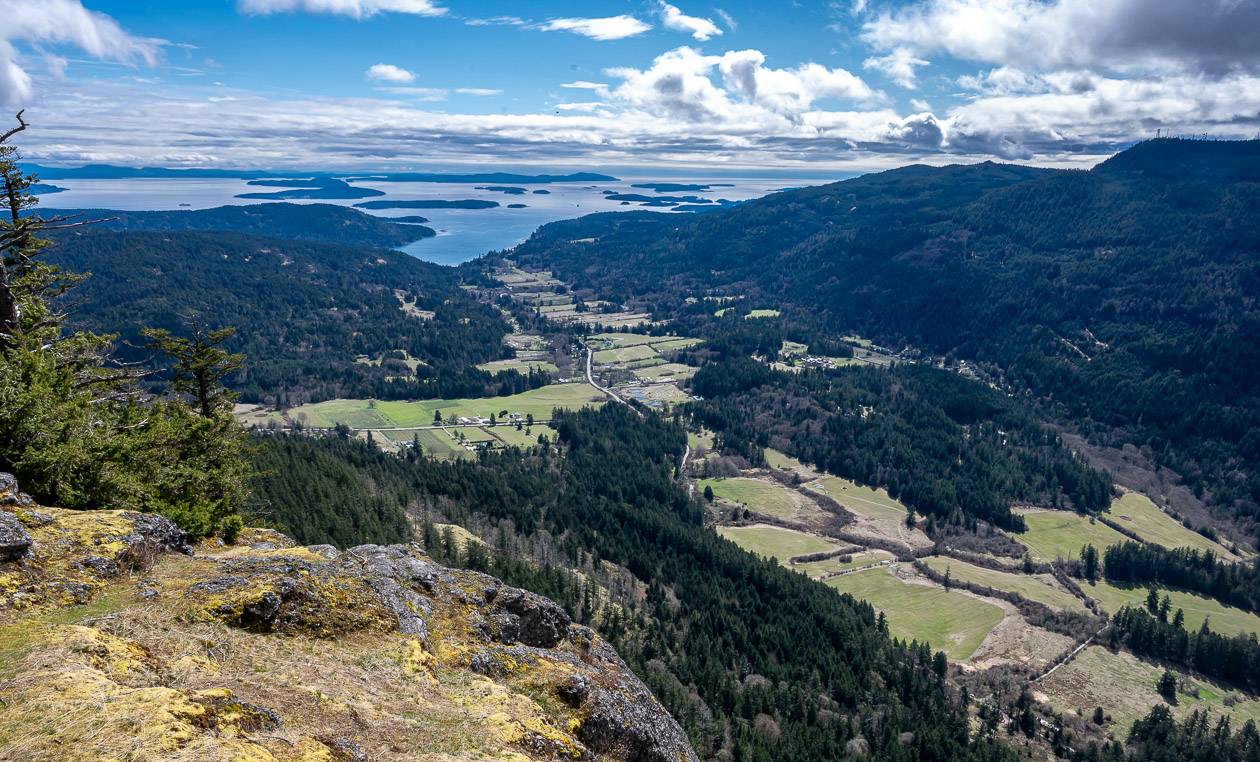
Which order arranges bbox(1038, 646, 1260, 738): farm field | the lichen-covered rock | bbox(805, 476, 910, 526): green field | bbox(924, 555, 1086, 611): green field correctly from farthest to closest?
bbox(805, 476, 910, 526): green field, bbox(924, 555, 1086, 611): green field, bbox(1038, 646, 1260, 738): farm field, the lichen-covered rock

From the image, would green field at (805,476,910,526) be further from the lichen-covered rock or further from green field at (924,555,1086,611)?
the lichen-covered rock

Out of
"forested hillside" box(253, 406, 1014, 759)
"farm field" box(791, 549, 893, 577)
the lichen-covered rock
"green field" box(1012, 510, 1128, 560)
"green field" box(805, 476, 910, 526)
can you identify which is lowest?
"green field" box(1012, 510, 1128, 560)

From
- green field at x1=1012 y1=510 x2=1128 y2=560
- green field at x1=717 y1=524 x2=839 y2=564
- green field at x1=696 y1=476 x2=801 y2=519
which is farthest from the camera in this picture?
green field at x1=696 y1=476 x2=801 y2=519

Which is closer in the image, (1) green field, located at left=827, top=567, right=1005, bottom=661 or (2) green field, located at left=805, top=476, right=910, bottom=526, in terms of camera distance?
(1) green field, located at left=827, top=567, right=1005, bottom=661

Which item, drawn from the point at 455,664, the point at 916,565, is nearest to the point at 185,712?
the point at 455,664

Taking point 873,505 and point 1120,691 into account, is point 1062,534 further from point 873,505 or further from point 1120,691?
point 1120,691

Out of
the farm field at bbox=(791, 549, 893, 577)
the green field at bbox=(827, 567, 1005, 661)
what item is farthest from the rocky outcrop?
the farm field at bbox=(791, 549, 893, 577)
